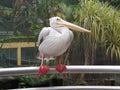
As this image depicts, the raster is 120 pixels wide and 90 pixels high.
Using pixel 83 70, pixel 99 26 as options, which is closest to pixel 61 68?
pixel 83 70

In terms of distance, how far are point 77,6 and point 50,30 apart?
10.5ft

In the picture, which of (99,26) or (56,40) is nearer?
(56,40)

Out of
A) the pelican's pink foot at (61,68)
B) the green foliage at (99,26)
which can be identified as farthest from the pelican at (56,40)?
the green foliage at (99,26)

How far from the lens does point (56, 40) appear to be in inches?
54.5

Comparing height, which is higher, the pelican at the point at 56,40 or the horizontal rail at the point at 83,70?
the pelican at the point at 56,40

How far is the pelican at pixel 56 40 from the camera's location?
135 centimetres

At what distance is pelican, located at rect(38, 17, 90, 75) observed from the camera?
1.35m

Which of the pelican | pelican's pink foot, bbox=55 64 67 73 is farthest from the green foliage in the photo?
pelican's pink foot, bbox=55 64 67 73

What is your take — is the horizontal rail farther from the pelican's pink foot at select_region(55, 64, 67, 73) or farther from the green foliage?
the green foliage

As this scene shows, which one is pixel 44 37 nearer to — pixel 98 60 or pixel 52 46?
pixel 52 46

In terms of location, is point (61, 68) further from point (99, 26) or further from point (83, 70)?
point (99, 26)

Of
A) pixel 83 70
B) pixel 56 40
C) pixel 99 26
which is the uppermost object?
pixel 99 26

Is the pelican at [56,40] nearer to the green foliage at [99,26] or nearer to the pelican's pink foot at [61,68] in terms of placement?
the pelican's pink foot at [61,68]

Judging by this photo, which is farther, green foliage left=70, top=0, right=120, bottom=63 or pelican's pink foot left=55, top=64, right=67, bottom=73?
green foliage left=70, top=0, right=120, bottom=63
